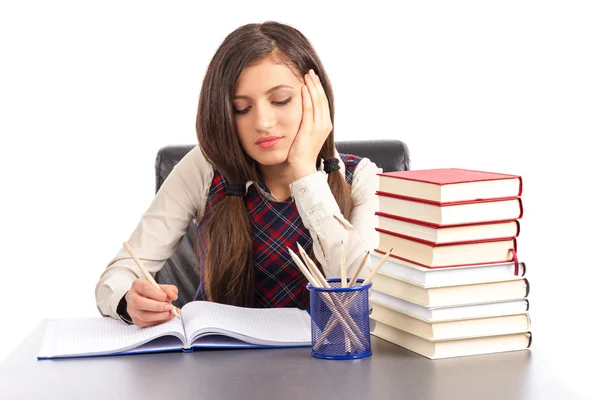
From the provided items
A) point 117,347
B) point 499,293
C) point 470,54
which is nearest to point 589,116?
point 470,54

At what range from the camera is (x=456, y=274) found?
4.59 ft

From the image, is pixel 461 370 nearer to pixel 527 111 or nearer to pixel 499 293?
pixel 499 293

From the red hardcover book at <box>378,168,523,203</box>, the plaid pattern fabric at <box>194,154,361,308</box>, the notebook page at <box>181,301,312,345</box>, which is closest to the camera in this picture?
the red hardcover book at <box>378,168,523,203</box>

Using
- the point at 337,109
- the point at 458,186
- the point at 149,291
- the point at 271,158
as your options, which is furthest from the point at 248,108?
the point at 337,109

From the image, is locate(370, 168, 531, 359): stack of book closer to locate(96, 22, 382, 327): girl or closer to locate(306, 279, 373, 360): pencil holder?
locate(306, 279, 373, 360): pencil holder

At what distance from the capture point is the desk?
4.04 ft

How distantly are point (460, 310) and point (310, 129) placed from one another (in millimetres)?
689

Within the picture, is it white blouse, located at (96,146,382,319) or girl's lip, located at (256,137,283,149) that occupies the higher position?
girl's lip, located at (256,137,283,149)

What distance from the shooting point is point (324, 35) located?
11.4 feet

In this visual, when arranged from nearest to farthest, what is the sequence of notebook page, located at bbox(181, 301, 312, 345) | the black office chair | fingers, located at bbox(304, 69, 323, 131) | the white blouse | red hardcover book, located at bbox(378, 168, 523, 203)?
red hardcover book, located at bbox(378, 168, 523, 203) → notebook page, located at bbox(181, 301, 312, 345) → the white blouse → fingers, located at bbox(304, 69, 323, 131) → the black office chair

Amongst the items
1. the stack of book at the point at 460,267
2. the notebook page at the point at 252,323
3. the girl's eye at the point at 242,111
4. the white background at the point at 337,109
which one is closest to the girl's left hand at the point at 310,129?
the girl's eye at the point at 242,111

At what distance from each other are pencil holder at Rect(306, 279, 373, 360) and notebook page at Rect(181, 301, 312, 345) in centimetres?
8

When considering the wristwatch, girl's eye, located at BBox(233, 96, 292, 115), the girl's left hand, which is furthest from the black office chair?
the wristwatch

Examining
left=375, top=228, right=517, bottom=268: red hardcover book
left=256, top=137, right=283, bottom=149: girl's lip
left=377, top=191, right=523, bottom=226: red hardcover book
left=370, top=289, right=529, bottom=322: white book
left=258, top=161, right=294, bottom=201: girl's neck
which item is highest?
left=256, top=137, right=283, bottom=149: girl's lip
